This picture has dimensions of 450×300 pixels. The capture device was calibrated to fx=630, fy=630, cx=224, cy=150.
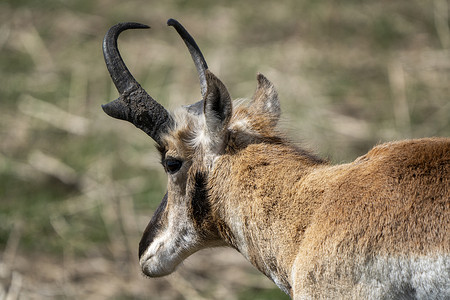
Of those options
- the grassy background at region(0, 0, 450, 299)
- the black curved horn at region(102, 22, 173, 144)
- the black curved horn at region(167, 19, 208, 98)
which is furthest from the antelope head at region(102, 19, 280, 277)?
the grassy background at region(0, 0, 450, 299)

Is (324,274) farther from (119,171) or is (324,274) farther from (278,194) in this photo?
(119,171)

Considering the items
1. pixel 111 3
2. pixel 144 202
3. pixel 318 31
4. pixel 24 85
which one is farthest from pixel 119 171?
pixel 111 3

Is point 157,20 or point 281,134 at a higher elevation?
point 281,134

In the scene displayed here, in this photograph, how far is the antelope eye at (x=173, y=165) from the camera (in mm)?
5000

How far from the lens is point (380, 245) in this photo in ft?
12.3

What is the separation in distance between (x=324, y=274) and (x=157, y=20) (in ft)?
45.1

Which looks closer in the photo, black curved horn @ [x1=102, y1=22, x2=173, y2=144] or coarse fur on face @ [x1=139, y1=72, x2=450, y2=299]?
coarse fur on face @ [x1=139, y1=72, x2=450, y2=299]

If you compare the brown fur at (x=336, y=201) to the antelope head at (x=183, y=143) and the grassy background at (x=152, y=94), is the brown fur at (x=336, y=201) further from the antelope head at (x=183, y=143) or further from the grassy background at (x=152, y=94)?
the grassy background at (x=152, y=94)

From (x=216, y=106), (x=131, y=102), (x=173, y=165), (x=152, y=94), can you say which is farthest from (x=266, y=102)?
(x=152, y=94)

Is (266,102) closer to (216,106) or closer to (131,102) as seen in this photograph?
(216,106)

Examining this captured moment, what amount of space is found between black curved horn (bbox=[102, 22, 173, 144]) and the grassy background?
3.49 feet

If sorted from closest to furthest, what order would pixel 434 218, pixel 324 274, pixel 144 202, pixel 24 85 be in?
pixel 434 218
pixel 324 274
pixel 144 202
pixel 24 85

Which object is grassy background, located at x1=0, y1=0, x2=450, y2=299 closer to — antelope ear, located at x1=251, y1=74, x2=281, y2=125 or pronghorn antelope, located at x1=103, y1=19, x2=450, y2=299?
antelope ear, located at x1=251, y1=74, x2=281, y2=125

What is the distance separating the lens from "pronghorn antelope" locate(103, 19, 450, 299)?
12.1ft
